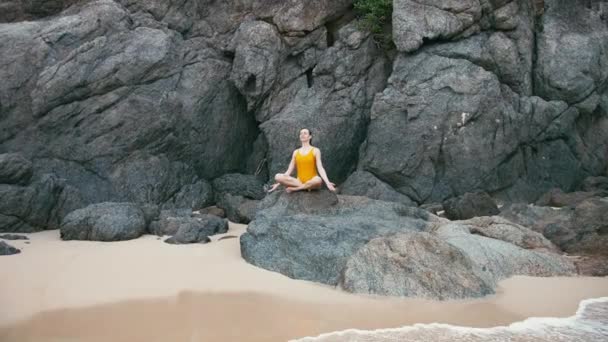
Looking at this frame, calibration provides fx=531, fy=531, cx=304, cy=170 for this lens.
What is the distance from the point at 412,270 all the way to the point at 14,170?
30.2 feet

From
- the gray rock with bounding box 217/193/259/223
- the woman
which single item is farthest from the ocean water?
the gray rock with bounding box 217/193/259/223

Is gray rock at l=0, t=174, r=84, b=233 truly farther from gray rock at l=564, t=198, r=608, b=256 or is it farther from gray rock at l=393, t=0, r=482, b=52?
gray rock at l=564, t=198, r=608, b=256

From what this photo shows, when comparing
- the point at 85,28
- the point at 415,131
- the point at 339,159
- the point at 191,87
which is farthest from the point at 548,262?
the point at 85,28

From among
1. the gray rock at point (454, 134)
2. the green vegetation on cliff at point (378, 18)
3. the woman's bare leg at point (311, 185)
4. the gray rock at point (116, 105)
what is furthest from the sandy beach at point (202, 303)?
the green vegetation on cliff at point (378, 18)

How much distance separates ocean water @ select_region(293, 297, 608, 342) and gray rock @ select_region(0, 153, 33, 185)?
9245 mm

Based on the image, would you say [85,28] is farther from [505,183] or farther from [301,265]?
[505,183]

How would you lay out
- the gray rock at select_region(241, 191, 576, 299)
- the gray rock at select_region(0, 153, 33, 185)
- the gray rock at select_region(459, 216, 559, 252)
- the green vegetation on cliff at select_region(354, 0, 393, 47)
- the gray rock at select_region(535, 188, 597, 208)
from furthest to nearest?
the green vegetation on cliff at select_region(354, 0, 393, 47) → the gray rock at select_region(535, 188, 597, 208) → the gray rock at select_region(0, 153, 33, 185) → the gray rock at select_region(459, 216, 559, 252) → the gray rock at select_region(241, 191, 576, 299)

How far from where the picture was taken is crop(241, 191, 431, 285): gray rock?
7738 millimetres

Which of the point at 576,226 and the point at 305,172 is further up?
the point at 305,172

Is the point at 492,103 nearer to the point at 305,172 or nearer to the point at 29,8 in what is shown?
the point at 305,172

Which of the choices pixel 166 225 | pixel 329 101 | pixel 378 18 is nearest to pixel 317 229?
pixel 166 225

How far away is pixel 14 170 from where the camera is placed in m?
11.7

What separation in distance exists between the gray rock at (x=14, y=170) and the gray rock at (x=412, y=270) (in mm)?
8274

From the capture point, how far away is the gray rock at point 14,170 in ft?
38.0
